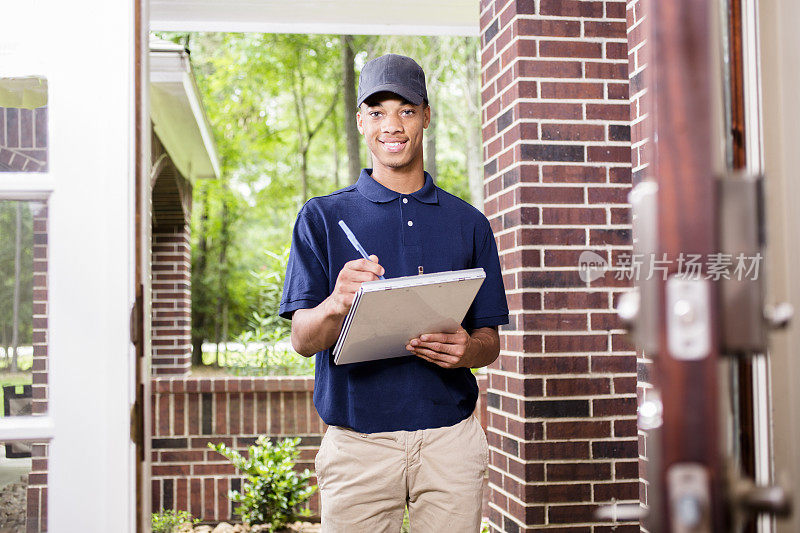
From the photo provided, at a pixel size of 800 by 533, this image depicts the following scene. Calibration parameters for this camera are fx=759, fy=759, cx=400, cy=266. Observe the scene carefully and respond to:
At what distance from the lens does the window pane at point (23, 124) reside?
1.52 meters

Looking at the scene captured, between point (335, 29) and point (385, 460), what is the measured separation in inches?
139

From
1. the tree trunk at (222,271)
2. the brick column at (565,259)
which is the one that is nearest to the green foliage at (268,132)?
the tree trunk at (222,271)

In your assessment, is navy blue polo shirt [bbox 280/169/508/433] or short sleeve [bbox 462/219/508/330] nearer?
navy blue polo shirt [bbox 280/169/508/433]

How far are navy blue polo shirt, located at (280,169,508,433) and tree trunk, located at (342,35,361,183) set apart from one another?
928 centimetres

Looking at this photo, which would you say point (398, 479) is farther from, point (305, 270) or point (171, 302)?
point (171, 302)

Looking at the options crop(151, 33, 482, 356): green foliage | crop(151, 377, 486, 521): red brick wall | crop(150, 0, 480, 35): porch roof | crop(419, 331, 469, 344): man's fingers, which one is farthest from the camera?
crop(151, 33, 482, 356): green foliage

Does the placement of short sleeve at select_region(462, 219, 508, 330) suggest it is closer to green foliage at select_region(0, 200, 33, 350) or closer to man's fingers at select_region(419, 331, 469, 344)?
man's fingers at select_region(419, 331, 469, 344)

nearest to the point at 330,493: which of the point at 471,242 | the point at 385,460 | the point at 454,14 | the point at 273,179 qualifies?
the point at 385,460

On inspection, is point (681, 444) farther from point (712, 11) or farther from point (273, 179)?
point (273, 179)

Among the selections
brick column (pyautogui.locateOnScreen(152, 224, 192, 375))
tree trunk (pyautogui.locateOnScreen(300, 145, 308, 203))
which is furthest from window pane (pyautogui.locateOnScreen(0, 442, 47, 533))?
tree trunk (pyautogui.locateOnScreen(300, 145, 308, 203))

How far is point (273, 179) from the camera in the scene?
1488cm

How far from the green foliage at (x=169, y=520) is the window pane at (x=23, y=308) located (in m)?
3.26

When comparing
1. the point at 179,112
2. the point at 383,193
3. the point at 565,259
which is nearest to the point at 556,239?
the point at 565,259

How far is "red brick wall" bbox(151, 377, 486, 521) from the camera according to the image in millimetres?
4957
